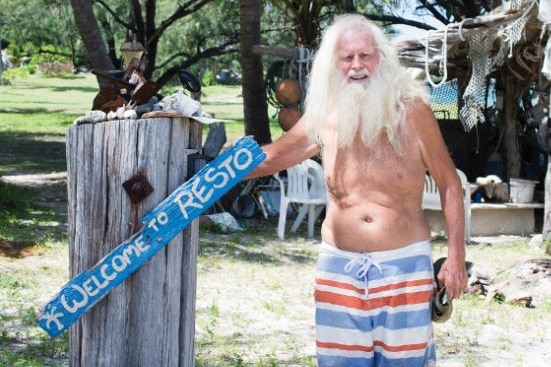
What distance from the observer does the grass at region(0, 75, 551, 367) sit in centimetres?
561

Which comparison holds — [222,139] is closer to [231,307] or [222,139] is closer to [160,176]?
[231,307]

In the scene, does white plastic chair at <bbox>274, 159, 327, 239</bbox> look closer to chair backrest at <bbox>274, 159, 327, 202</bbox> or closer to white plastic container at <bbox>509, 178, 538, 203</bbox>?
chair backrest at <bbox>274, 159, 327, 202</bbox>

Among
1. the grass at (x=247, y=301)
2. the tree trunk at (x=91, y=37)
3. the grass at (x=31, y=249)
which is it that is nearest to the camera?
the grass at (x=31, y=249)

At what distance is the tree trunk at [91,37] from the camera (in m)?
11.7

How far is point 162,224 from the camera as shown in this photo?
A: 306 cm

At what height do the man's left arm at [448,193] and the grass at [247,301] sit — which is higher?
the man's left arm at [448,193]

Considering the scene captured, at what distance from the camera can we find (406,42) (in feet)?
34.8

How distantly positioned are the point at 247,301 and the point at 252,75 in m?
5.61

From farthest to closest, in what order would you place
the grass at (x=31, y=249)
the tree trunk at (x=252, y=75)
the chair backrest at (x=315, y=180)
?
the tree trunk at (x=252, y=75) → the chair backrest at (x=315, y=180) → the grass at (x=31, y=249)

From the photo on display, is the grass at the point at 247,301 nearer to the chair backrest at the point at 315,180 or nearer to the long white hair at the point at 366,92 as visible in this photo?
the chair backrest at the point at 315,180

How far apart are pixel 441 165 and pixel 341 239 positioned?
18.0 inches

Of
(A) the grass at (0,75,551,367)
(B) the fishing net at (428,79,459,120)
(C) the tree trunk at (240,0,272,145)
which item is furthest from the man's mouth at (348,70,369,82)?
(B) the fishing net at (428,79,459,120)

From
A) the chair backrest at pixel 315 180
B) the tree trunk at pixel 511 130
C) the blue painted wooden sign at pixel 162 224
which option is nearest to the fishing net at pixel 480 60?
the tree trunk at pixel 511 130

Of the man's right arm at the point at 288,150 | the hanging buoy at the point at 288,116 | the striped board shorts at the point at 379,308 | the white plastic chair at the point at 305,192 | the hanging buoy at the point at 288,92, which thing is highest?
the hanging buoy at the point at 288,92
